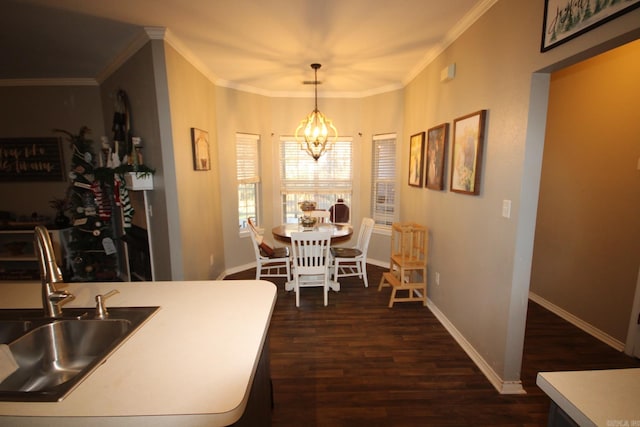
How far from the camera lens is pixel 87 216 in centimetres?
335

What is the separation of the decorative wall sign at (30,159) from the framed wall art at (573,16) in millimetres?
5118

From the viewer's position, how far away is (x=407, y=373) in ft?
6.86

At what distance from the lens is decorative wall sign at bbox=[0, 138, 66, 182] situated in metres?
3.65

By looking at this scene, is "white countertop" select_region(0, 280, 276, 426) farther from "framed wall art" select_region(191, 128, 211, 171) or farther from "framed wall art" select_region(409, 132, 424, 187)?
"framed wall art" select_region(409, 132, 424, 187)

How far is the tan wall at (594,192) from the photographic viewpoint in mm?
2252

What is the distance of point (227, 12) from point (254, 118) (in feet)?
6.91

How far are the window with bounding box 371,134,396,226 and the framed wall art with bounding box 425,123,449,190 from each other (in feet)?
3.82

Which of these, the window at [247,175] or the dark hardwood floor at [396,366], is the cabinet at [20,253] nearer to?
the window at [247,175]

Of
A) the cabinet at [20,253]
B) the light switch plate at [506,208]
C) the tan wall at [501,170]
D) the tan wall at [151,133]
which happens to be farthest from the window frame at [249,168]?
the light switch plate at [506,208]

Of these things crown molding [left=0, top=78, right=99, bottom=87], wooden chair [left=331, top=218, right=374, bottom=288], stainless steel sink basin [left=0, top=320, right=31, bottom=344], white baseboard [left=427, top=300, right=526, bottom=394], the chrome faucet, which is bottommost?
white baseboard [left=427, top=300, right=526, bottom=394]

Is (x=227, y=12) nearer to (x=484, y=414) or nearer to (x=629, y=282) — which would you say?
(x=484, y=414)

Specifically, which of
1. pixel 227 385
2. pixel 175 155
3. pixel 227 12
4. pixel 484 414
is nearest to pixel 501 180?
pixel 484 414

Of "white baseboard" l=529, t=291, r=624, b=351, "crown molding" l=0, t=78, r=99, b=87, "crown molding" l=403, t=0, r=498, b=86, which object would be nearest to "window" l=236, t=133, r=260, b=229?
"crown molding" l=0, t=78, r=99, b=87

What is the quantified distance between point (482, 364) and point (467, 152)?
165cm
